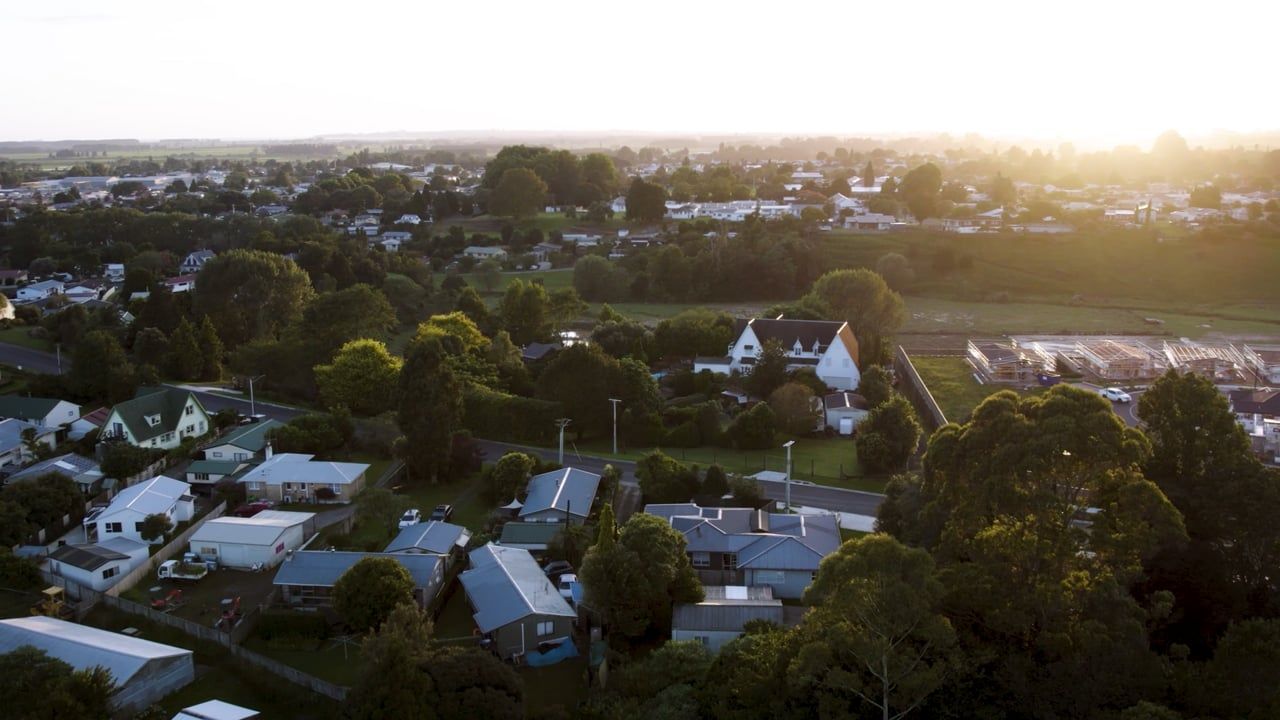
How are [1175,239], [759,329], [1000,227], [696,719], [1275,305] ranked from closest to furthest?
[696,719] < [759,329] < [1275,305] < [1175,239] < [1000,227]

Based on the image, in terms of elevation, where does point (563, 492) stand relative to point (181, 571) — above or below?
above

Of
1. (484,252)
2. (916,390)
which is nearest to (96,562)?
(916,390)

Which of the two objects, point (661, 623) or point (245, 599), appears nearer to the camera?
point (661, 623)

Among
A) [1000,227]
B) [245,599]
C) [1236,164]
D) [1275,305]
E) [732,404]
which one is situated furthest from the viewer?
[1236,164]

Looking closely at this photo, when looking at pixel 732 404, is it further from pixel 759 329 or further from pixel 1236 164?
pixel 1236 164

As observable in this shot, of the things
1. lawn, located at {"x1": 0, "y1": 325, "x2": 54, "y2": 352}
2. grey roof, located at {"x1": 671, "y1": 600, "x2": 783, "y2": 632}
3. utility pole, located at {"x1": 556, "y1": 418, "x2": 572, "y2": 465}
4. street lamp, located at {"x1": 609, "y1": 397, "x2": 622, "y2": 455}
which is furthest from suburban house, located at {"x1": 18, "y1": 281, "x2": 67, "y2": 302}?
grey roof, located at {"x1": 671, "y1": 600, "x2": 783, "y2": 632}

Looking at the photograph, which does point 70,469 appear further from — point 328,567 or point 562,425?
point 562,425

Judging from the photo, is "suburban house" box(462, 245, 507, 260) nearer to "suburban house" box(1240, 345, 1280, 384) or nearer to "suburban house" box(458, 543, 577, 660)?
"suburban house" box(1240, 345, 1280, 384)

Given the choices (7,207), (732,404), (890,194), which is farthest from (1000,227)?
(7,207)
